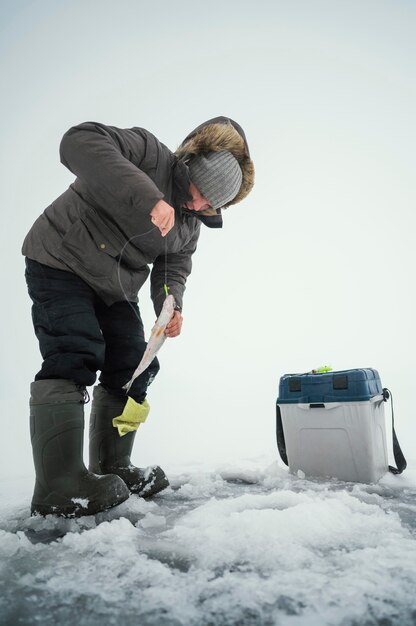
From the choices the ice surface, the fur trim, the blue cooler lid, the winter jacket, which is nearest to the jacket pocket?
the winter jacket

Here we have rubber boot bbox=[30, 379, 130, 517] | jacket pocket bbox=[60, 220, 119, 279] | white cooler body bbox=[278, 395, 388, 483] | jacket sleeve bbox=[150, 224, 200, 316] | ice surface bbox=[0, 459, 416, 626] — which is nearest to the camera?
ice surface bbox=[0, 459, 416, 626]

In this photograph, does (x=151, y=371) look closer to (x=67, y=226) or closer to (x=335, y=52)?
(x=67, y=226)

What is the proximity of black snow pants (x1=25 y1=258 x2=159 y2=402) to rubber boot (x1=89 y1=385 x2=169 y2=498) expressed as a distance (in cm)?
7

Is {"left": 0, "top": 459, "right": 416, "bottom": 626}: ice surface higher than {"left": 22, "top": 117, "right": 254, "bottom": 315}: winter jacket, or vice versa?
{"left": 22, "top": 117, "right": 254, "bottom": 315}: winter jacket

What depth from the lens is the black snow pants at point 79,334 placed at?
1393mm

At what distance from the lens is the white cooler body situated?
6.00 ft

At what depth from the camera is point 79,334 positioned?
4.67 ft

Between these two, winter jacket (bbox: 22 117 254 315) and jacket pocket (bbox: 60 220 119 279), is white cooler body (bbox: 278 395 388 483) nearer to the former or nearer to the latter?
winter jacket (bbox: 22 117 254 315)

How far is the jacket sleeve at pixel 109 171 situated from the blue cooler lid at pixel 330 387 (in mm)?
1212

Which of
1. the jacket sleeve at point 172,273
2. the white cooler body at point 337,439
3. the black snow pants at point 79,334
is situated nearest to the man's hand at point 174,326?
the black snow pants at point 79,334

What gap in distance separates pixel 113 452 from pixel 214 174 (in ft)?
4.38

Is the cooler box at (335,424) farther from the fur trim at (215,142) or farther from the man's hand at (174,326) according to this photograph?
the fur trim at (215,142)

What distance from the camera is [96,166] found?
4.51ft

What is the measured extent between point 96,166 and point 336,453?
1.73 metres
